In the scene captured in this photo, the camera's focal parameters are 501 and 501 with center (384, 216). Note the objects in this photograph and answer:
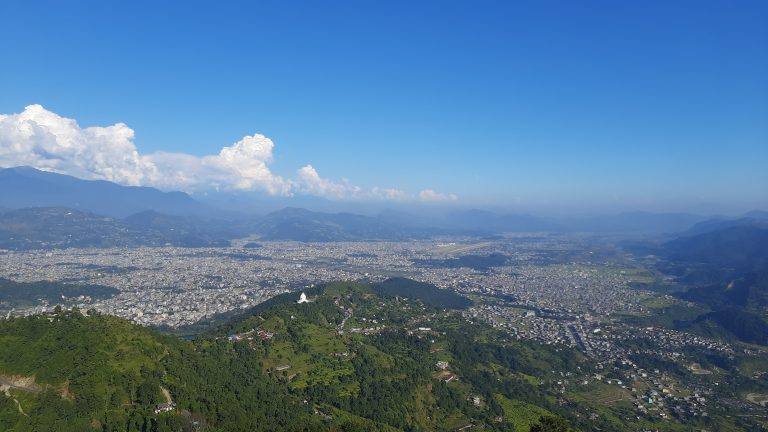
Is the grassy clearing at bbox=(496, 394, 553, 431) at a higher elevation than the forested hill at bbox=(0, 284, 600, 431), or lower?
lower

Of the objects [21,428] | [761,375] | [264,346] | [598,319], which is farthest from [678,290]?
[21,428]

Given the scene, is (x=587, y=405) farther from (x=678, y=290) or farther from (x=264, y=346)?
(x=678, y=290)

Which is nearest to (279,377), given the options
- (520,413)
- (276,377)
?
(276,377)

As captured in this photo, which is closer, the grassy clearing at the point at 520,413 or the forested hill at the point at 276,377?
the forested hill at the point at 276,377

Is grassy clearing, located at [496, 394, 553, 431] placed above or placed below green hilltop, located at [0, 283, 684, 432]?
below

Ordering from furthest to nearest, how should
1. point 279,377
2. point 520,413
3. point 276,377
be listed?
point 520,413
point 279,377
point 276,377

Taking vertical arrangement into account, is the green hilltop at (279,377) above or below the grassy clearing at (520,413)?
above

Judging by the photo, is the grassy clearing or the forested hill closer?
the forested hill

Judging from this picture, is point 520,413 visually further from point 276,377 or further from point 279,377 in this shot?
point 276,377

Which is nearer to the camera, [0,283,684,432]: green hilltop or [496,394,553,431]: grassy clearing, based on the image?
→ [0,283,684,432]: green hilltop
